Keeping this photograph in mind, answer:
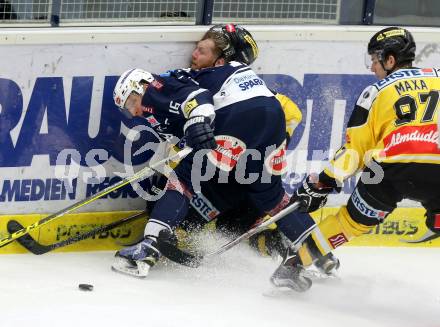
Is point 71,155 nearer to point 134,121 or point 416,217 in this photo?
point 134,121

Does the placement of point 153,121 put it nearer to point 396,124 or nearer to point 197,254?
point 197,254

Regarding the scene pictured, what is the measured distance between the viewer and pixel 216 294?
5.03 metres

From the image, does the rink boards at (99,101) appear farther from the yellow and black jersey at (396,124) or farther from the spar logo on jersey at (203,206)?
the yellow and black jersey at (396,124)

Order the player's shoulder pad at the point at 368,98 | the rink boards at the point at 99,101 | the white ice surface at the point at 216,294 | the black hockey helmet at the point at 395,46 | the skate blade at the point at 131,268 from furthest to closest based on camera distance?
the rink boards at the point at 99,101 < the skate blade at the point at 131,268 < the black hockey helmet at the point at 395,46 < the player's shoulder pad at the point at 368,98 < the white ice surface at the point at 216,294

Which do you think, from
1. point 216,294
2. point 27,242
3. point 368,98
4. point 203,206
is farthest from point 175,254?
point 368,98

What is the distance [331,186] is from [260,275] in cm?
74

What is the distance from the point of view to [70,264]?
5316 mm

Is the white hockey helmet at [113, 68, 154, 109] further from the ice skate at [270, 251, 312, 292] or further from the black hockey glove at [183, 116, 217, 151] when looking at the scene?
the ice skate at [270, 251, 312, 292]

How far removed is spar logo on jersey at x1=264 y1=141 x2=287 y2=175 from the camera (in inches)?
214

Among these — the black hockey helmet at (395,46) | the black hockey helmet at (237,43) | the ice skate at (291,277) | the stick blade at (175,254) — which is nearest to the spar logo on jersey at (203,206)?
the stick blade at (175,254)

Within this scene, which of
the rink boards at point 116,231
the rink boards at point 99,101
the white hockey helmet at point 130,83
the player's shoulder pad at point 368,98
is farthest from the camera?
the rink boards at point 116,231

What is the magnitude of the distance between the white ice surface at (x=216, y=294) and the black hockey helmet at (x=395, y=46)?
3.85ft

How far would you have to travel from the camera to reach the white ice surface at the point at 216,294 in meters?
4.52

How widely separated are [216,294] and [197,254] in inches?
15.9
